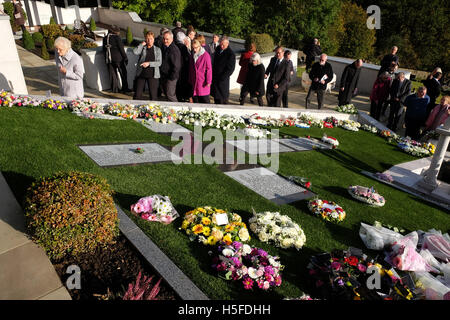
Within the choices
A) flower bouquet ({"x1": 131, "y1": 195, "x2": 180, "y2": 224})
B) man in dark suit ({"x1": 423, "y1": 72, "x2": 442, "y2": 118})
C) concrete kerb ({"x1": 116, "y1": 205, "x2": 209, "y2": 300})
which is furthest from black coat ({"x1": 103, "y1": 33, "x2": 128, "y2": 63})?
man in dark suit ({"x1": 423, "y1": 72, "x2": 442, "y2": 118})

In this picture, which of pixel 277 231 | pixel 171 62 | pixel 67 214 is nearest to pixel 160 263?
pixel 67 214

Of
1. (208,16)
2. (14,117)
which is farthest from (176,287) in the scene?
(208,16)

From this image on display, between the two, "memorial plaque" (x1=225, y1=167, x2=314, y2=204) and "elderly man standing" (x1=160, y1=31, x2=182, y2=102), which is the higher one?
"elderly man standing" (x1=160, y1=31, x2=182, y2=102)

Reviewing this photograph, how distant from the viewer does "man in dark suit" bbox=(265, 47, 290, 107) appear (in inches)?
452

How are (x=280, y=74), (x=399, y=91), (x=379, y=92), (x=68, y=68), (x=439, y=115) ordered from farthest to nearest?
(x=379, y=92) → (x=399, y=91) → (x=280, y=74) → (x=439, y=115) → (x=68, y=68)

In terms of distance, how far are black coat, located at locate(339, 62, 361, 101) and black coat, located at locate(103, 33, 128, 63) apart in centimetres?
818

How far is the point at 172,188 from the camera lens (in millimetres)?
5902

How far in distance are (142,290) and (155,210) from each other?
59.1 inches

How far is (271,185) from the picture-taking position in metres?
6.87

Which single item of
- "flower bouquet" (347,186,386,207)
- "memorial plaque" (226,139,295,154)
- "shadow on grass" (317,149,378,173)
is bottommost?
"shadow on grass" (317,149,378,173)

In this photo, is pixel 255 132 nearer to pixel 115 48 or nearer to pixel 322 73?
pixel 322 73

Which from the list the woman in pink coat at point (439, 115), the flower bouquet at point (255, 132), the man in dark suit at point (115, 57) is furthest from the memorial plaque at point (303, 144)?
the man in dark suit at point (115, 57)

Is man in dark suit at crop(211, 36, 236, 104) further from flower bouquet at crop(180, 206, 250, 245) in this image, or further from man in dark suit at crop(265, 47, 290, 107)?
flower bouquet at crop(180, 206, 250, 245)

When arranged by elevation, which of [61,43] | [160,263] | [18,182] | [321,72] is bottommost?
[160,263]
